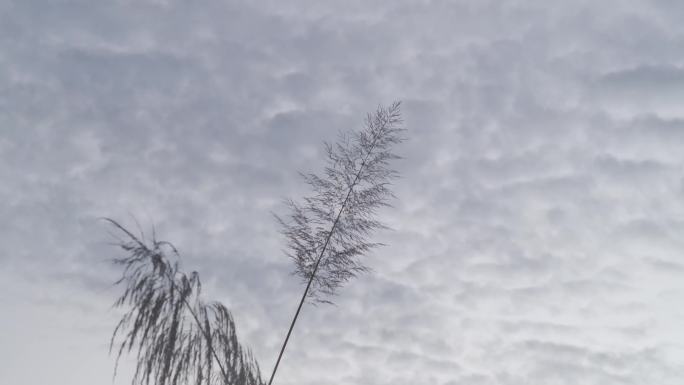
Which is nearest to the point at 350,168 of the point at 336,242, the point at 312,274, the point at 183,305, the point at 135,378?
the point at 336,242

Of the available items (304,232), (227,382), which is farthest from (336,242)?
(227,382)

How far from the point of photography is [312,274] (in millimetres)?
4859

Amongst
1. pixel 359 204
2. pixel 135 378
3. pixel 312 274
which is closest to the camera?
pixel 135 378

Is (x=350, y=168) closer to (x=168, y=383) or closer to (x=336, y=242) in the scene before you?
(x=336, y=242)

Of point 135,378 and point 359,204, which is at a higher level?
point 359,204

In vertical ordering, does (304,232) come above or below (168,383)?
above

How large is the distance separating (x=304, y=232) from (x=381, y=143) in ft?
4.03

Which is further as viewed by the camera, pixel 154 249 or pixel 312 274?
pixel 312 274

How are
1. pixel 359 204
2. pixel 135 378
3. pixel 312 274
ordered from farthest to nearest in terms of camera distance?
1. pixel 359 204
2. pixel 312 274
3. pixel 135 378

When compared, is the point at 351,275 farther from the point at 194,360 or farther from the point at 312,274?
the point at 194,360

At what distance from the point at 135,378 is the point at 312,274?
1783mm

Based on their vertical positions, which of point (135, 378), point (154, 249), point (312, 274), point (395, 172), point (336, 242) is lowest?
point (135, 378)

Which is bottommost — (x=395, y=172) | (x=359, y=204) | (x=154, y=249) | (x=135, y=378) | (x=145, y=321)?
(x=135, y=378)

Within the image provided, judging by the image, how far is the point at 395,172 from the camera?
5484 mm
